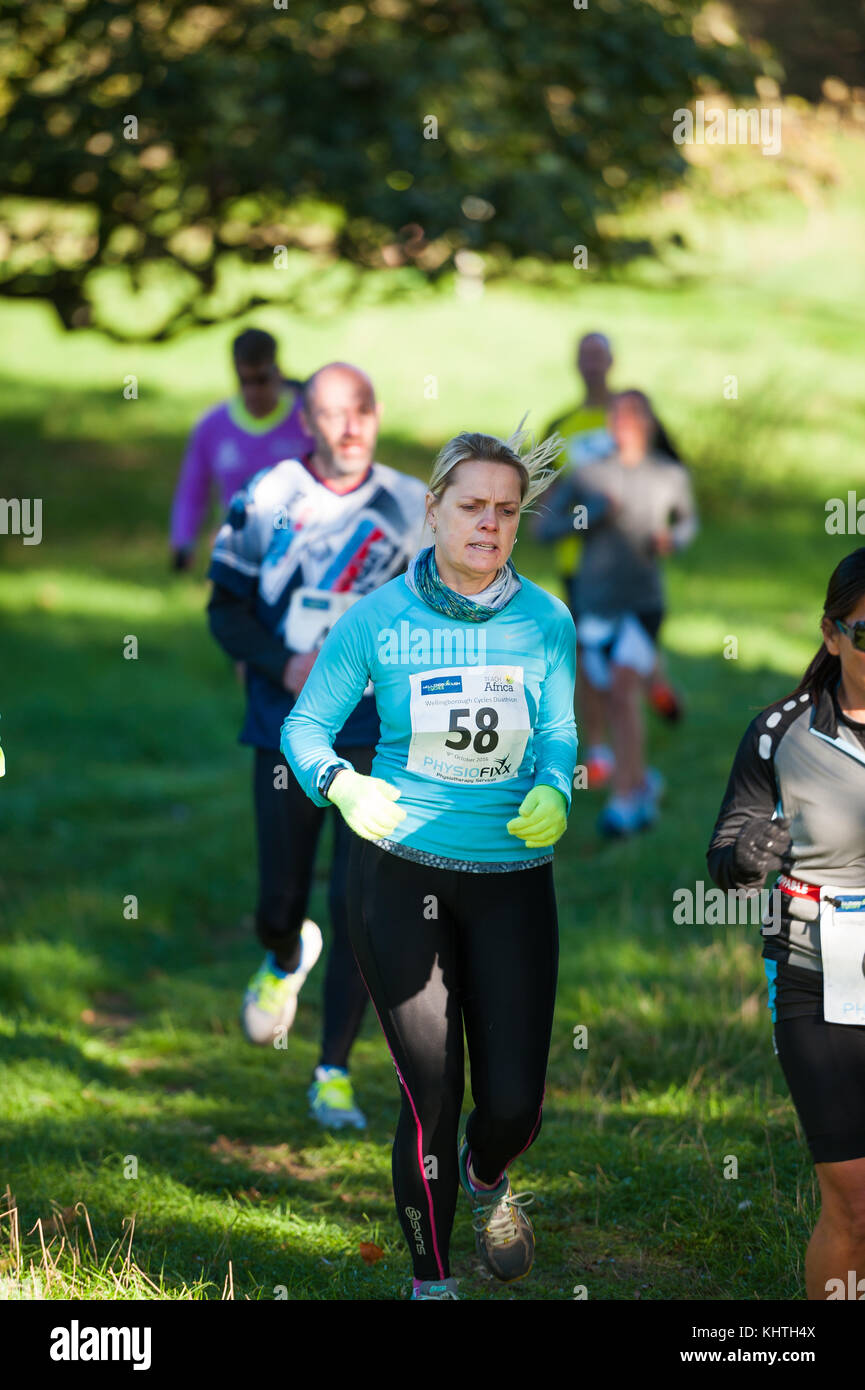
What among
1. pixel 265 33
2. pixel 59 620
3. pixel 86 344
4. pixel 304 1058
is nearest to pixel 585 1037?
pixel 304 1058

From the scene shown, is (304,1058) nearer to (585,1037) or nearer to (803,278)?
(585,1037)

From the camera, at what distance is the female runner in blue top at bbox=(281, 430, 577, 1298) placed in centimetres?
391

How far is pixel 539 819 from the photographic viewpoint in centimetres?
376

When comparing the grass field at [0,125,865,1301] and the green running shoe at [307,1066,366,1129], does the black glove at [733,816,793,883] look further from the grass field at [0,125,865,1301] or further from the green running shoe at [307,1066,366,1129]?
the green running shoe at [307,1066,366,1129]

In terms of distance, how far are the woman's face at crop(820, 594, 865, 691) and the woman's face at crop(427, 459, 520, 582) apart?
0.78m

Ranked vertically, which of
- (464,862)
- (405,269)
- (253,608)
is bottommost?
(464,862)

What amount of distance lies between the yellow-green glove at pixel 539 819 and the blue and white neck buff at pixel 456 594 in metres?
0.46

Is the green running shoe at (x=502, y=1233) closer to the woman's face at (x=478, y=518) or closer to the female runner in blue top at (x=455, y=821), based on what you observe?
the female runner in blue top at (x=455, y=821)

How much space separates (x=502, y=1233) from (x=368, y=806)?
50.2 inches

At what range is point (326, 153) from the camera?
1144cm

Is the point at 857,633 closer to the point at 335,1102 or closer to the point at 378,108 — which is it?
the point at 335,1102

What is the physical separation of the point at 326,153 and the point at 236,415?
479 cm

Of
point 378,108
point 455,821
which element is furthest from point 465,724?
point 378,108

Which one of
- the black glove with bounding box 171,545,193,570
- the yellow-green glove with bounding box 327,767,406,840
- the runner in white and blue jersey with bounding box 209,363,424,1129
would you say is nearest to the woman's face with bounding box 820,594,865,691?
the yellow-green glove with bounding box 327,767,406,840
